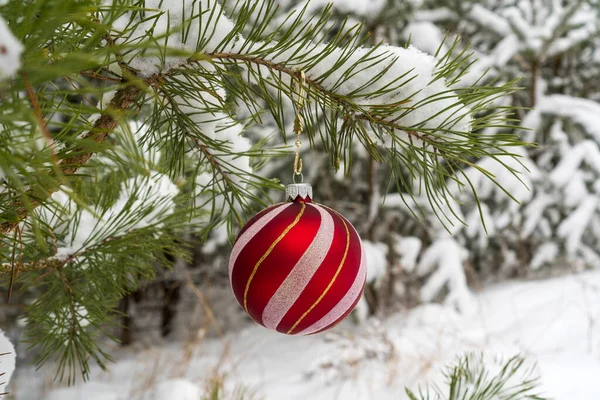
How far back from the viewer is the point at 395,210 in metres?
2.27

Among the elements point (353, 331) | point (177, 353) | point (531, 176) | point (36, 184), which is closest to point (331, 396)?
point (353, 331)

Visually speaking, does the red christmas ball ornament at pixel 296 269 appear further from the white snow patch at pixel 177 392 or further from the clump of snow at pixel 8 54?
the white snow patch at pixel 177 392

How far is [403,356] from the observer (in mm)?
1544

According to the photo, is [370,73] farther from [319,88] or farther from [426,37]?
[426,37]

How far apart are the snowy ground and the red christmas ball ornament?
831mm

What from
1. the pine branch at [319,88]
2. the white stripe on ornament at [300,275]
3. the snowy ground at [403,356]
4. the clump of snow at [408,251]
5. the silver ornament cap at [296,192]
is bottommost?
the snowy ground at [403,356]

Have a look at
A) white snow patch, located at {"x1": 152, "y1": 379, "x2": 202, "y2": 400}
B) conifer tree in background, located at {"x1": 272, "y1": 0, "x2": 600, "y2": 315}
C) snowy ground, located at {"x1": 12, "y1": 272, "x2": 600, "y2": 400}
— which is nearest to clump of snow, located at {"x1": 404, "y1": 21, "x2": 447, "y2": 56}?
conifer tree in background, located at {"x1": 272, "y1": 0, "x2": 600, "y2": 315}

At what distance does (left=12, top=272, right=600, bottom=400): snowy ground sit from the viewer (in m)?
1.28

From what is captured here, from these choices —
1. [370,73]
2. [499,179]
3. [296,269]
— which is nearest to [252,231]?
[296,269]

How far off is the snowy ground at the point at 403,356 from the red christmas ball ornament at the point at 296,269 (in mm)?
831

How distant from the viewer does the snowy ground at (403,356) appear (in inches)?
50.6

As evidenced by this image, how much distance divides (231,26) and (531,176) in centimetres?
222

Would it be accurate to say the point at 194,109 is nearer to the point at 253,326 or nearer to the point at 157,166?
the point at 157,166

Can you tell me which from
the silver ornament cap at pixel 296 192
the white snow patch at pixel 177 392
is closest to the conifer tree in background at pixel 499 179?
the white snow patch at pixel 177 392
